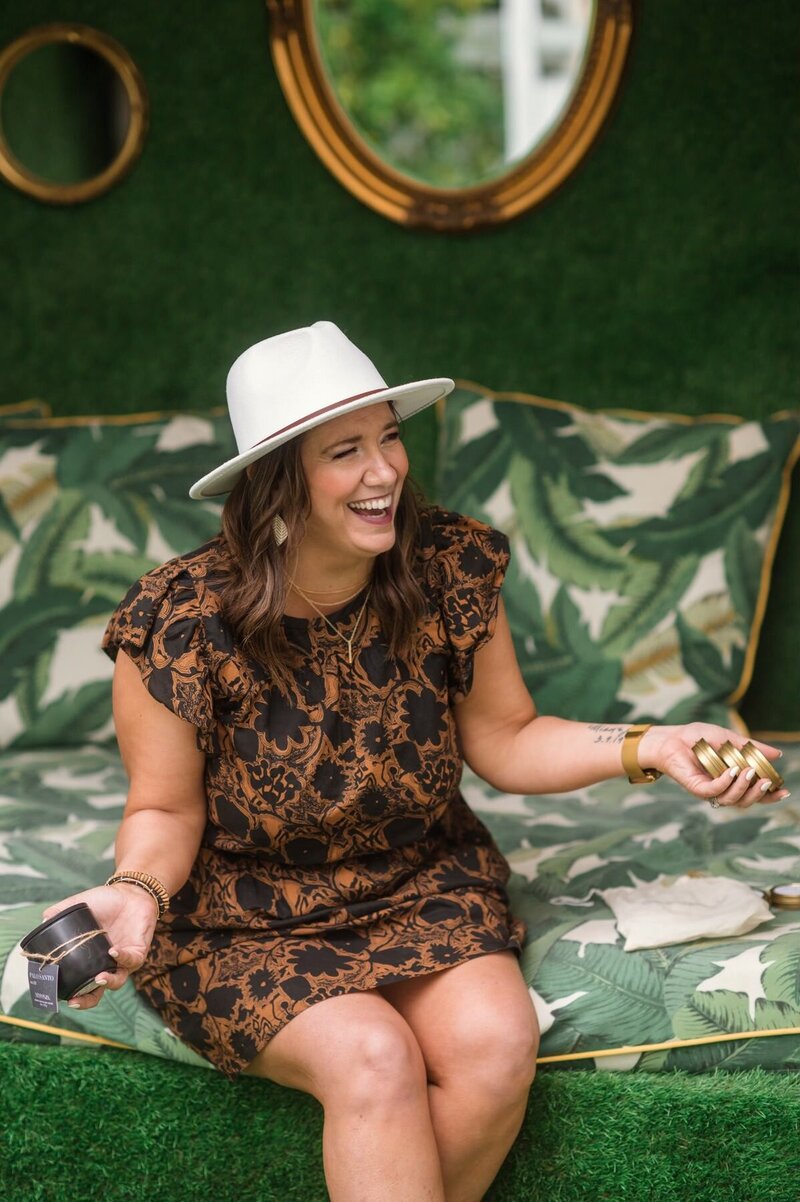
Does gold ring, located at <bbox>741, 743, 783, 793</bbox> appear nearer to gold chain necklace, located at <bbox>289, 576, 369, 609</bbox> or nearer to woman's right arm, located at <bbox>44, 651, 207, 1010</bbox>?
gold chain necklace, located at <bbox>289, 576, 369, 609</bbox>

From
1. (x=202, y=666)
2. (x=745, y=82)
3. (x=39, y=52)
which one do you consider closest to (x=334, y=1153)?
(x=202, y=666)

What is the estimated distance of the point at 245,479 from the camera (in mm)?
1918

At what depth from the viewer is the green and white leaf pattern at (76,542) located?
2752 millimetres

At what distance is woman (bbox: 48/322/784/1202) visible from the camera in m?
1.77

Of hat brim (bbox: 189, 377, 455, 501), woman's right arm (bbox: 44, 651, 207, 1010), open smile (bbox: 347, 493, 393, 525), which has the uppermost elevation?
hat brim (bbox: 189, 377, 455, 501)

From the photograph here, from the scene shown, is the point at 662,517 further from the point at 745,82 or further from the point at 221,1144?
the point at 221,1144

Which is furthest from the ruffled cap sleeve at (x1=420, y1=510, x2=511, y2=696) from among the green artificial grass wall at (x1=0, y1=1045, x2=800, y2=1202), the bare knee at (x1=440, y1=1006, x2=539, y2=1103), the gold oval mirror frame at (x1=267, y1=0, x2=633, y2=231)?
the gold oval mirror frame at (x1=267, y1=0, x2=633, y2=231)

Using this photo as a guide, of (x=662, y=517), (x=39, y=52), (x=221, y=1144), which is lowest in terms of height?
(x=221, y=1144)

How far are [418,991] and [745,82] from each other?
78.5 inches

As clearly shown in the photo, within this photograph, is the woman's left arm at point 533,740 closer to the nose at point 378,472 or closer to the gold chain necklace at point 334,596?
the gold chain necklace at point 334,596

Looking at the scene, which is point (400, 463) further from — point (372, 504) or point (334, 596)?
point (334, 596)

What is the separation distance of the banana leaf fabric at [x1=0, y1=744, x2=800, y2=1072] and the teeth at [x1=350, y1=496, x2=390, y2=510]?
2.08 ft

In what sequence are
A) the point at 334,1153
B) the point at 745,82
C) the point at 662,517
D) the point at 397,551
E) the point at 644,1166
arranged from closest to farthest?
1. the point at 334,1153
2. the point at 644,1166
3. the point at 397,551
4. the point at 662,517
5. the point at 745,82

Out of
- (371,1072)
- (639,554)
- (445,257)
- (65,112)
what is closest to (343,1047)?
(371,1072)
